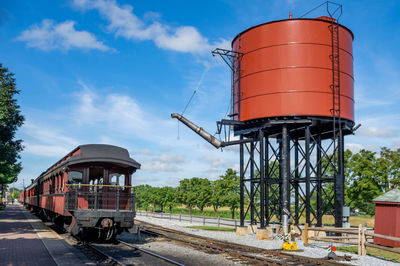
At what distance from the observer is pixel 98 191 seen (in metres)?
16.4

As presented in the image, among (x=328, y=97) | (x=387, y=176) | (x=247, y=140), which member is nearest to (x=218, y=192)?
(x=387, y=176)

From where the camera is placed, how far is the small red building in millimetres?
17281

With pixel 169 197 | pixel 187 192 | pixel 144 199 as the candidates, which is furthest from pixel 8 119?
pixel 144 199

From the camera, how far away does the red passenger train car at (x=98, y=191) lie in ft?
50.8

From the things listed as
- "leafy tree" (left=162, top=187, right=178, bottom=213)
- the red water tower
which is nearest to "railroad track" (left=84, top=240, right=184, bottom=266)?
the red water tower

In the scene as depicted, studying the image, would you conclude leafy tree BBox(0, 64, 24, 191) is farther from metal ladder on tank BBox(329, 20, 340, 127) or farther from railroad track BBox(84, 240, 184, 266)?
metal ladder on tank BBox(329, 20, 340, 127)

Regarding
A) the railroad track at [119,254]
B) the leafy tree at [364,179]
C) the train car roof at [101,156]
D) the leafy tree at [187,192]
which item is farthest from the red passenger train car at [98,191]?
the leafy tree at [187,192]

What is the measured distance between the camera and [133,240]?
722 inches

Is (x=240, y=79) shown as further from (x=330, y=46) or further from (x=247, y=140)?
(x=330, y=46)

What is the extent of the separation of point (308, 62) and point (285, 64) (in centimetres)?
131

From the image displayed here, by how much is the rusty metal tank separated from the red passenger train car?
9.56 m

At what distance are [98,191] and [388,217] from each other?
1300 cm

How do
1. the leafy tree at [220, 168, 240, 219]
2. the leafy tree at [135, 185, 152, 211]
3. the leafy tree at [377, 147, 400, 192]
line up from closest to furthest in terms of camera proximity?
the leafy tree at [377, 147, 400, 192], the leafy tree at [220, 168, 240, 219], the leafy tree at [135, 185, 152, 211]

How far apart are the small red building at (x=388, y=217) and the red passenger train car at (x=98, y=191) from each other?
11296 millimetres
